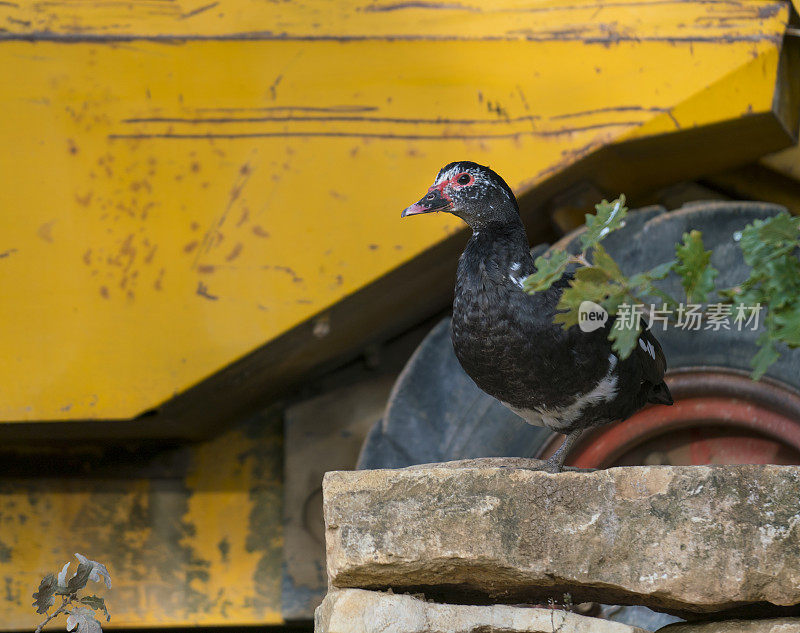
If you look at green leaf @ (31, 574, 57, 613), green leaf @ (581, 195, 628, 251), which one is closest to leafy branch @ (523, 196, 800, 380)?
green leaf @ (581, 195, 628, 251)

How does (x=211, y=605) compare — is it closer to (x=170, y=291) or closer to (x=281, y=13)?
(x=170, y=291)

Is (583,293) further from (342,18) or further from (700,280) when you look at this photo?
(342,18)

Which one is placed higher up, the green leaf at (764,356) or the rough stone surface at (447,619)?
the green leaf at (764,356)

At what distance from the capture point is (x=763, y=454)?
6.70ft

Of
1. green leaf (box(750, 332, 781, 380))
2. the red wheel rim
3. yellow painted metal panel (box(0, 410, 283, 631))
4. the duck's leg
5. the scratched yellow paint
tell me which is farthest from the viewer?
yellow painted metal panel (box(0, 410, 283, 631))

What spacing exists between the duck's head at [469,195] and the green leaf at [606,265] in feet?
1.55

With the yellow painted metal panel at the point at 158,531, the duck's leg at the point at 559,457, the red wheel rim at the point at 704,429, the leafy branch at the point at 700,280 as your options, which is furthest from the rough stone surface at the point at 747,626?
the yellow painted metal panel at the point at 158,531

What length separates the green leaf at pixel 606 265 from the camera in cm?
116

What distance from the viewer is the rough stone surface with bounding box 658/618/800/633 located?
133cm

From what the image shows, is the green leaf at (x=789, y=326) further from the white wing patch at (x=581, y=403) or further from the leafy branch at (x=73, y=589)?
the leafy branch at (x=73, y=589)

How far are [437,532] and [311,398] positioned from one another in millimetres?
1327

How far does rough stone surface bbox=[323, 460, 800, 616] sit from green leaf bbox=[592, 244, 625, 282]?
14.1 inches

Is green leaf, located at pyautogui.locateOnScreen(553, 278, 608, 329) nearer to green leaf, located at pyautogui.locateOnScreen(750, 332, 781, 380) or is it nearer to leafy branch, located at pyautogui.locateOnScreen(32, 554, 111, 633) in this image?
green leaf, located at pyautogui.locateOnScreen(750, 332, 781, 380)

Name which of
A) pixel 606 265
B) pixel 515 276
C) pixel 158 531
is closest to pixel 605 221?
pixel 606 265
